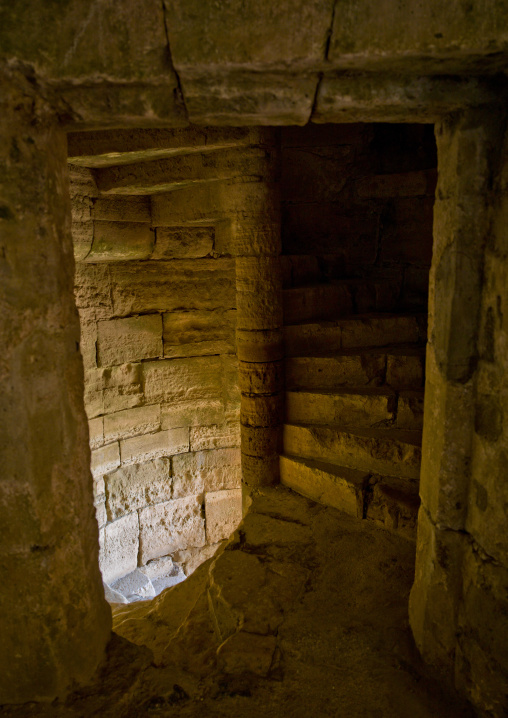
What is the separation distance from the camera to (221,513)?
18.4 ft

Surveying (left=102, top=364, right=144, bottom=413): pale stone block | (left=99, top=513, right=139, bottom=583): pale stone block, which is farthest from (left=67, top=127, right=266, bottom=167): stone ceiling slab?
(left=99, top=513, right=139, bottom=583): pale stone block

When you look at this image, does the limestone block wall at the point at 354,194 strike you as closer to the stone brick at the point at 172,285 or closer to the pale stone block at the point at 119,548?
the stone brick at the point at 172,285

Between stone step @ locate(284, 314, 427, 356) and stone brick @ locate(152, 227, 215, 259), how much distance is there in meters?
1.34

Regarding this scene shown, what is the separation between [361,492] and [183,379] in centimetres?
250

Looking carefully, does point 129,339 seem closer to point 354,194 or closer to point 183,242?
point 183,242

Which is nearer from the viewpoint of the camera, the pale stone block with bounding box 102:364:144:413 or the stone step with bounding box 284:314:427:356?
the stone step with bounding box 284:314:427:356

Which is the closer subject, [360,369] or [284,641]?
[284,641]

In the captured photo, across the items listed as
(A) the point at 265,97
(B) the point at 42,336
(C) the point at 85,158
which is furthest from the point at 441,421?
(C) the point at 85,158

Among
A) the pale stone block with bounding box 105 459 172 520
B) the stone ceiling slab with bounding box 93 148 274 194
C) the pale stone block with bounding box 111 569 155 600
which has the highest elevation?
the stone ceiling slab with bounding box 93 148 274 194

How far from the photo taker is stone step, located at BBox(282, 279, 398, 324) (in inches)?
175

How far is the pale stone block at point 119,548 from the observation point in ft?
16.3

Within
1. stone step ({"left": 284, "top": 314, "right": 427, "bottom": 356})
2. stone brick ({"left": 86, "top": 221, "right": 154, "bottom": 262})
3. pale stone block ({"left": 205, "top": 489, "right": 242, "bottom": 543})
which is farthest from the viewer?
pale stone block ({"left": 205, "top": 489, "right": 242, "bottom": 543})

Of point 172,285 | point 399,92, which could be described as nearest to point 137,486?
point 172,285

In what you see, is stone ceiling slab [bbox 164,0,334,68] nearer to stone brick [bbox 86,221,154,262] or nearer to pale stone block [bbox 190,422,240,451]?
stone brick [bbox 86,221,154,262]
